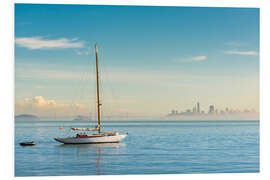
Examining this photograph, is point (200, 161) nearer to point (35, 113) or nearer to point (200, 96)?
point (200, 96)

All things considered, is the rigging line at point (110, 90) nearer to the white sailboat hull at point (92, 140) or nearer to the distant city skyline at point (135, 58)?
the distant city skyline at point (135, 58)

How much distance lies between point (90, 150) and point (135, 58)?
15.6 feet

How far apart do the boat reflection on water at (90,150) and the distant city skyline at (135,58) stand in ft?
5.23

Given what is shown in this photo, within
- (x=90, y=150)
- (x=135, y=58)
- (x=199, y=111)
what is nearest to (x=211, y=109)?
(x=199, y=111)

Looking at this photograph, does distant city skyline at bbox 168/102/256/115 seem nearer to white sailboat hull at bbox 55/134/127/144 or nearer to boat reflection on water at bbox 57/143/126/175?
white sailboat hull at bbox 55/134/127/144

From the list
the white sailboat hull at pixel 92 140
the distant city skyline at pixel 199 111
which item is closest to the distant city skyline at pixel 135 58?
the distant city skyline at pixel 199 111

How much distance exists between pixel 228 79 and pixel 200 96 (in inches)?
104

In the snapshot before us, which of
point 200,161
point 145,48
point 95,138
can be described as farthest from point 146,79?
point 200,161

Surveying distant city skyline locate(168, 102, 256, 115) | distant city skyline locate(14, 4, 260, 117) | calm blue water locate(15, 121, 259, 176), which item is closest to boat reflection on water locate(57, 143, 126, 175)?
calm blue water locate(15, 121, 259, 176)

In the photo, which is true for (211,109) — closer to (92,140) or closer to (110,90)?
(110,90)

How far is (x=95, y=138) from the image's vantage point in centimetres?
1998

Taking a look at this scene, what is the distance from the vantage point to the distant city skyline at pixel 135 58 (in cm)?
1644

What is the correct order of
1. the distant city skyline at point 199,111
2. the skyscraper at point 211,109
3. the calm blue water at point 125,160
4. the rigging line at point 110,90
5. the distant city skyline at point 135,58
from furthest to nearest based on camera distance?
1. the skyscraper at point 211,109
2. the distant city skyline at point 199,111
3. the rigging line at point 110,90
4. the distant city skyline at point 135,58
5. the calm blue water at point 125,160

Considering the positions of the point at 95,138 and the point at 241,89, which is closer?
the point at 241,89
